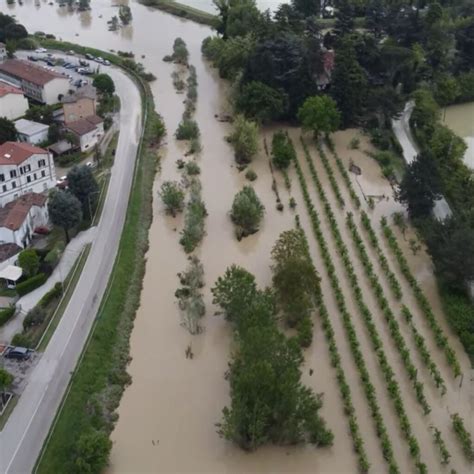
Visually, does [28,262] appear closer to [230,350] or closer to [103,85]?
[230,350]

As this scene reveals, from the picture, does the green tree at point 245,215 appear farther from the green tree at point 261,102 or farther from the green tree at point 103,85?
the green tree at point 103,85

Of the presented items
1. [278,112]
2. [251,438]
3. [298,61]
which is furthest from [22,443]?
[298,61]

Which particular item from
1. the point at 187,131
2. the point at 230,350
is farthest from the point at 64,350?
the point at 187,131

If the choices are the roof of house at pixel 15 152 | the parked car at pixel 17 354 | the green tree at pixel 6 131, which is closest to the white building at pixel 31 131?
the green tree at pixel 6 131

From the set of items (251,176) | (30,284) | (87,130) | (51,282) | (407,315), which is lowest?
(407,315)

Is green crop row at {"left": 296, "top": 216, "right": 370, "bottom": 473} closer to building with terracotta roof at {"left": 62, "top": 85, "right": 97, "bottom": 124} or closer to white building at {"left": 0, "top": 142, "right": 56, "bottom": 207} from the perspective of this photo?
white building at {"left": 0, "top": 142, "right": 56, "bottom": 207}


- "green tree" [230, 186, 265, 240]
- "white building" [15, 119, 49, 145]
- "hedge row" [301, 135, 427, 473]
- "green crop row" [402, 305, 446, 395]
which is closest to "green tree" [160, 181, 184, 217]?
"green tree" [230, 186, 265, 240]

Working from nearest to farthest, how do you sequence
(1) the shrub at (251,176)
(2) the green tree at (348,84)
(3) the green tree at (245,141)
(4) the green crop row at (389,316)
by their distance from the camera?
1. (4) the green crop row at (389,316)
2. (1) the shrub at (251,176)
3. (3) the green tree at (245,141)
4. (2) the green tree at (348,84)
